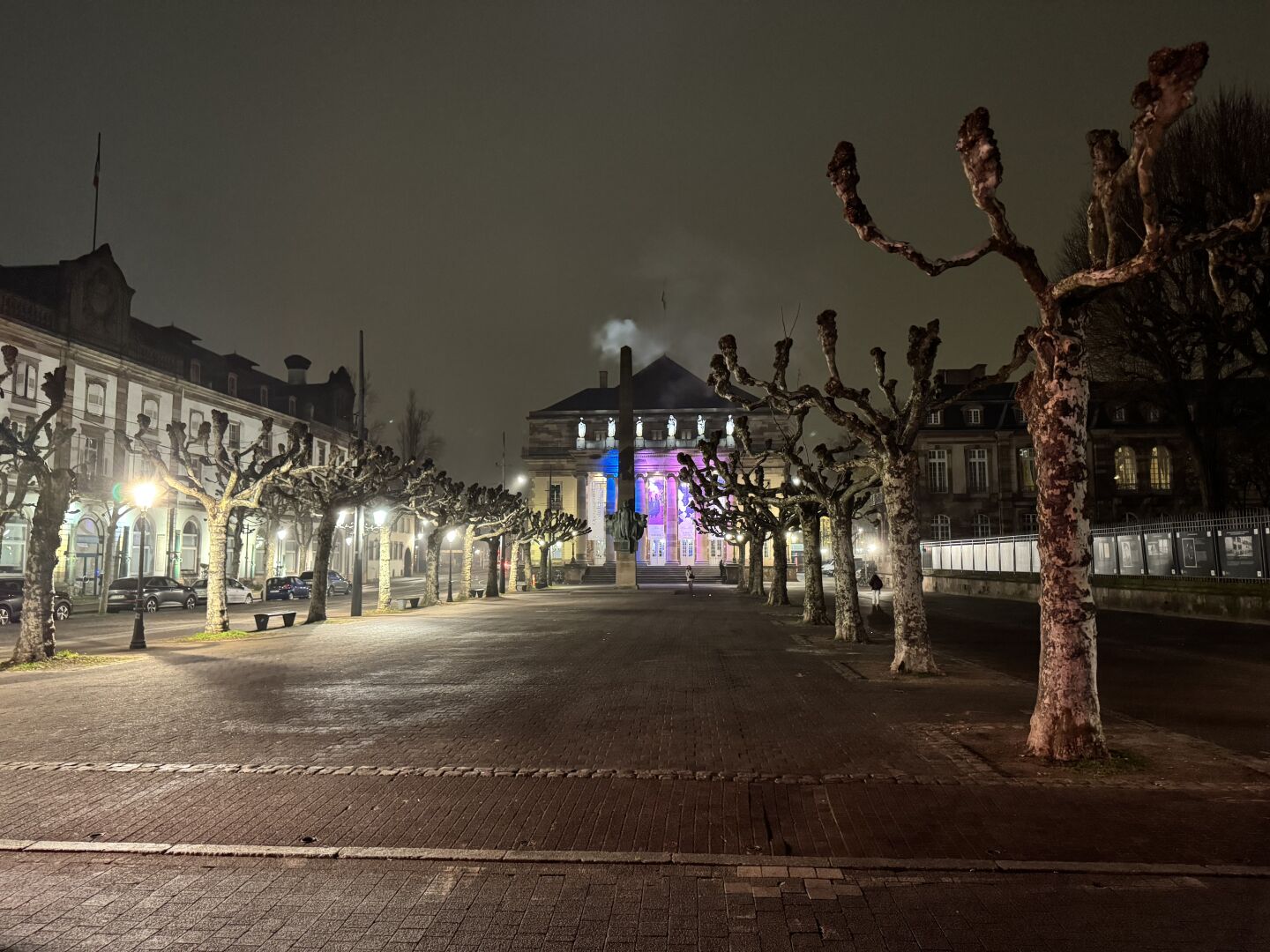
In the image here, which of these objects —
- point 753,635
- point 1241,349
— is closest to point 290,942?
point 753,635

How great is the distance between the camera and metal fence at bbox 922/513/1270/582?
915 inches

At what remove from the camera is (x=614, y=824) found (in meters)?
6.28

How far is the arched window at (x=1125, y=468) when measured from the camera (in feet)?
223

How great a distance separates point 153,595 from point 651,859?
37.4m

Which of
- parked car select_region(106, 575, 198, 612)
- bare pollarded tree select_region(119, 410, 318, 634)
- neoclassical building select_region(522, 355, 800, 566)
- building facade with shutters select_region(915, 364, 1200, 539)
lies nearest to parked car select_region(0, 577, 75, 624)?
parked car select_region(106, 575, 198, 612)

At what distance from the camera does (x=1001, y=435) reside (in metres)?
71.2

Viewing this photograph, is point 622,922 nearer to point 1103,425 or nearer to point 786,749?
point 786,749

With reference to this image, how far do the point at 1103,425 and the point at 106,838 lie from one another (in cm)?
7606

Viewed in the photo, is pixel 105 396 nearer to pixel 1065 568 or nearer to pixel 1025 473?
pixel 1065 568

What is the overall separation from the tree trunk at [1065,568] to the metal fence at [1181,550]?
62.2ft

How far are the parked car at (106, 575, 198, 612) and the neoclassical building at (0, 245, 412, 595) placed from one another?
2.40 m

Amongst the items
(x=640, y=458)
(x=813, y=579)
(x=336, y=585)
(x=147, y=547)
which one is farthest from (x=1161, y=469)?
(x=147, y=547)

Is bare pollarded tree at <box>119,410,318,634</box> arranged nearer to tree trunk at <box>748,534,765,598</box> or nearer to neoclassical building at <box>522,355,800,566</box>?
tree trunk at <box>748,534,765,598</box>

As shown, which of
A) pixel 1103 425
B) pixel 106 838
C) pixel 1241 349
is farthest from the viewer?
pixel 1103 425
